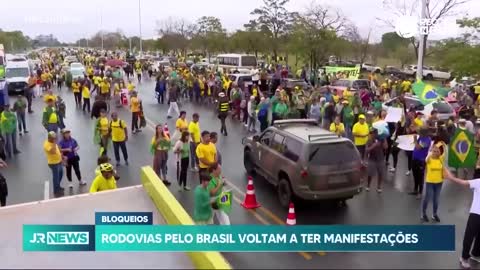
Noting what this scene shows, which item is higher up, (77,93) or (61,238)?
(77,93)

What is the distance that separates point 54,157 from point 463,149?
33.6ft

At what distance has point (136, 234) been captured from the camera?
18.7ft

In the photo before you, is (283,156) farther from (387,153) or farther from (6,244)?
(6,244)

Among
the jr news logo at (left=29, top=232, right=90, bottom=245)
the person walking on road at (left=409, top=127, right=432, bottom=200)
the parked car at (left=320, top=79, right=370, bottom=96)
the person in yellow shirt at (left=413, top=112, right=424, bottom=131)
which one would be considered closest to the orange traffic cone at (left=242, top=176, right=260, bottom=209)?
the person walking on road at (left=409, top=127, right=432, bottom=200)

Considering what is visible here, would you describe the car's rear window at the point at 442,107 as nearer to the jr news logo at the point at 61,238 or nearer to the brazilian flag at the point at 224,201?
the brazilian flag at the point at 224,201

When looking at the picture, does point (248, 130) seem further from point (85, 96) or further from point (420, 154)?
point (420, 154)

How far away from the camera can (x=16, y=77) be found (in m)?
31.0

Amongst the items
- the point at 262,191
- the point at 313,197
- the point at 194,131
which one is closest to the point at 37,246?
the point at 313,197

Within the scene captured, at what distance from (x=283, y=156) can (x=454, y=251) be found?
387 cm

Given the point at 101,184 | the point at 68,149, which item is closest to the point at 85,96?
the point at 68,149

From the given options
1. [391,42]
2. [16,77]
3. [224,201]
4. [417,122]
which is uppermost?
[391,42]

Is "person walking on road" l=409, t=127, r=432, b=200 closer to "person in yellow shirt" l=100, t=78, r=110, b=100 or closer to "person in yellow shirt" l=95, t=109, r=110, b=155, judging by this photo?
"person in yellow shirt" l=95, t=109, r=110, b=155

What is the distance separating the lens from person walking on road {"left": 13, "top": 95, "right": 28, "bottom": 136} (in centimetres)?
1747

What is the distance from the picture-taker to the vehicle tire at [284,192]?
401 inches
